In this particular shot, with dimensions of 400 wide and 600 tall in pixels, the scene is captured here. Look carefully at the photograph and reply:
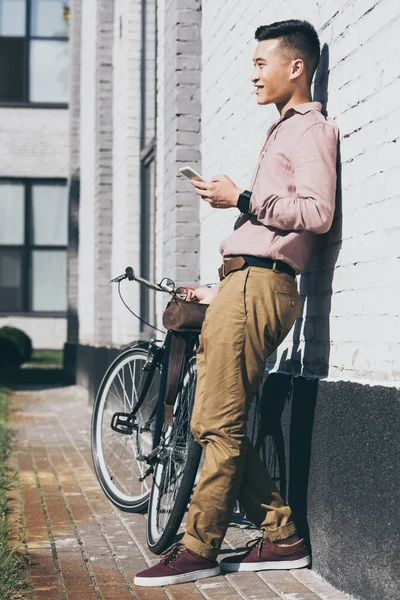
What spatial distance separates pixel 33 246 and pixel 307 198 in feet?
66.2

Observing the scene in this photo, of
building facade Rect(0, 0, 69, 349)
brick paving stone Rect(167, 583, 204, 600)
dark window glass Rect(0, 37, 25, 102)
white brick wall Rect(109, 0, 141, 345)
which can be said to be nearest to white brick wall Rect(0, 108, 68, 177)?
building facade Rect(0, 0, 69, 349)

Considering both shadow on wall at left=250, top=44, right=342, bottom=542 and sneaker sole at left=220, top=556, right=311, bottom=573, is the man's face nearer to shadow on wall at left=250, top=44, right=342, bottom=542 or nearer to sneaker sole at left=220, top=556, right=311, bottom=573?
shadow on wall at left=250, top=44, right=342, bottom=542

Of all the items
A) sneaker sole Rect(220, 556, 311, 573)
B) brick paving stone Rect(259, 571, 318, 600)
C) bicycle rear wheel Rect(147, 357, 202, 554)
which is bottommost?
brick paving stone Rect(259, 571, 318, 600)

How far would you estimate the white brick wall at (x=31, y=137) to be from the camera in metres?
23.2

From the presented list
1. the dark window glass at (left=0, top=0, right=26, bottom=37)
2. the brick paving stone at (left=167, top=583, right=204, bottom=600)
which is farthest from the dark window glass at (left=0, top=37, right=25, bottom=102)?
the brick paving stone at (left=167, top=583, right=204, bottom=600)

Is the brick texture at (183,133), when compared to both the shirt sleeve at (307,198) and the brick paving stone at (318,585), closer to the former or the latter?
the shirt sleeve at (307,198)

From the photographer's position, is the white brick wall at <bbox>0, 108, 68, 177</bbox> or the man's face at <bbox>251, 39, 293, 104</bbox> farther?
the white brick wall at <bbox>0, 108, 68, 177</bbox>

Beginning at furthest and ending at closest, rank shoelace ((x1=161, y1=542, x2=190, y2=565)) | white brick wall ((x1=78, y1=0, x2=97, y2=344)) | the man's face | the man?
white brick wall ((x1=78, y1=0, x2=97, y2=344)), the man's face, shoelace ((x1=161, y1=542, x2=190, y2=565)), the man

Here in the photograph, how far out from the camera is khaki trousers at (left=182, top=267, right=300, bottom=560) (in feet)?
15.0

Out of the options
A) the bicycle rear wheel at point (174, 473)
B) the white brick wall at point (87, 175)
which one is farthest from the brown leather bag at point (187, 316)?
the white brick wall at point (87, 175)

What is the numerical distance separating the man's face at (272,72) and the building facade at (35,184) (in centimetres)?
1884

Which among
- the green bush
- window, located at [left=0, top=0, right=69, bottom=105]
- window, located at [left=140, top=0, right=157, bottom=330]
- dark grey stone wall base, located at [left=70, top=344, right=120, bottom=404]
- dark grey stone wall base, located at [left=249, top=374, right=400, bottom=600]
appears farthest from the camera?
window, located at [left=0, top=0, right=69, bottom=105]

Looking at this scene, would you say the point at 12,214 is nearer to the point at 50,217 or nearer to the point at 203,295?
the point at 50,217

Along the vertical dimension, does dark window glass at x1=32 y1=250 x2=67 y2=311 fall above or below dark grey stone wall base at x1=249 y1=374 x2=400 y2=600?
above
